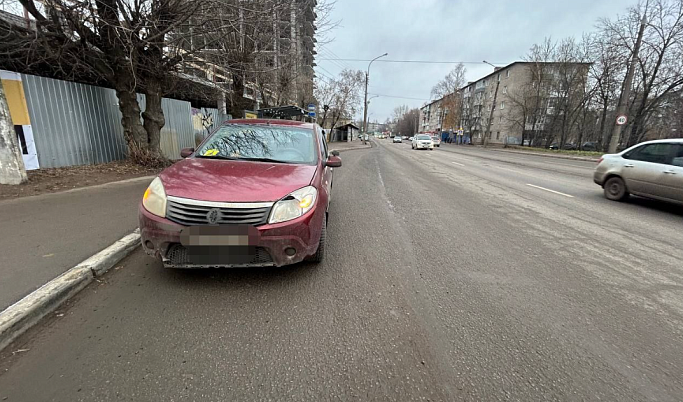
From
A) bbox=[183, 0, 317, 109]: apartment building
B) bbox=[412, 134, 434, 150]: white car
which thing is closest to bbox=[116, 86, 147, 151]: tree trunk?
bbox=[183, 0, 317, 109]: apartment building

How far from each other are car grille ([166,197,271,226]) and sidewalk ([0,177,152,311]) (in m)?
1.39

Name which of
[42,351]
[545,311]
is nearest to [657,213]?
[545,311]

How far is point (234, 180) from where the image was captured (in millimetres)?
2820

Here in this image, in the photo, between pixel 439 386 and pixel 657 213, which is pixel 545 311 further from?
pixel 657 213

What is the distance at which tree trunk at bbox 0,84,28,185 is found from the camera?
5.21 meters

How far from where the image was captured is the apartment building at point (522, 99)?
3481 centimetres

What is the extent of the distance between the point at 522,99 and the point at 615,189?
147 ft

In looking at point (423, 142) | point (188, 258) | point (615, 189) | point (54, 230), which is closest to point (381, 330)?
point (188, 258)

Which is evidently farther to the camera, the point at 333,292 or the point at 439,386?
the point at 333,292

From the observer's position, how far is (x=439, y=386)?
1755 mm

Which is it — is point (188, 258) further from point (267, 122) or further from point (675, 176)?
point (675, 176)

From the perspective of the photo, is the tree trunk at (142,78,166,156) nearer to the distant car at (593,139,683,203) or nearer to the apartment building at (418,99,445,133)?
the distant car at (593,139,683,203)

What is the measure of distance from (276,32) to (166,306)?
478 inches

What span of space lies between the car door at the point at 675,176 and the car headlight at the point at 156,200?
8.87 meters
